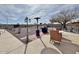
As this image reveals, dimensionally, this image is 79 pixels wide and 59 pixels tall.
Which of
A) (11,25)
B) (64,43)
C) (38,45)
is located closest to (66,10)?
(64,43)

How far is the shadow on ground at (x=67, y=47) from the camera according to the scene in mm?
2125

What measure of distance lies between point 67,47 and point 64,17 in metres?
0.40

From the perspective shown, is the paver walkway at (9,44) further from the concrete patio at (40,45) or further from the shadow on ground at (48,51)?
the shadow on ground at (48,51)

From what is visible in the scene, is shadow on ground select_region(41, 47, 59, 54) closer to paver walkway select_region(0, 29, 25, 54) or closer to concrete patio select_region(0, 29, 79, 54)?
concrete patio select_region(0, 29, 79, 54)

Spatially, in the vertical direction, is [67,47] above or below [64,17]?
below

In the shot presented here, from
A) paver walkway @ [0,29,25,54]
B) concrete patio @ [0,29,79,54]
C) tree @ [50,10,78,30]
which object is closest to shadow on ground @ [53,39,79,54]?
concrete patio @ [0,29,79,54]

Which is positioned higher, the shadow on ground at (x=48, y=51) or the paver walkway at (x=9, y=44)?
the paver walkway at (x=9, y=44)

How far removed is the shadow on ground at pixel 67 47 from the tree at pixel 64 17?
19cm

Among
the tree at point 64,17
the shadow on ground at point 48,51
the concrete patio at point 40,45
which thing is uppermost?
the tree at point 64,17

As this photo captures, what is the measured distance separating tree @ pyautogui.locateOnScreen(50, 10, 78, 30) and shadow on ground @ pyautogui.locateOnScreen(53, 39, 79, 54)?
0.19 metres

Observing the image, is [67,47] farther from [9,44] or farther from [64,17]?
[9,44]

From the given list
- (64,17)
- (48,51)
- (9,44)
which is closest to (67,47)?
(48,51)

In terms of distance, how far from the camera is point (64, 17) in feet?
7.14

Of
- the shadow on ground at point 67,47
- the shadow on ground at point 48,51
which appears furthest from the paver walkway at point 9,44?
the shadow on ground at point 67,47
